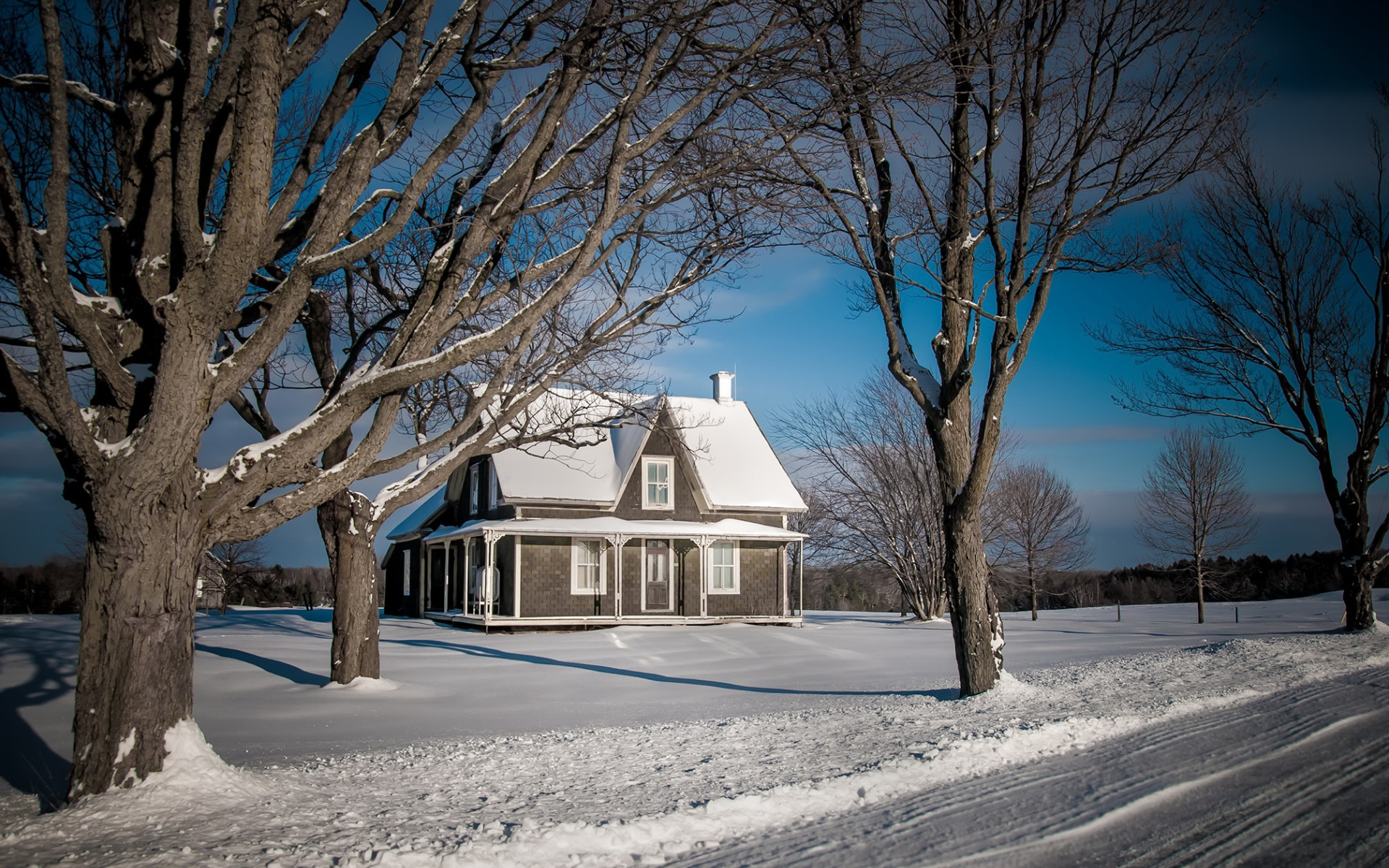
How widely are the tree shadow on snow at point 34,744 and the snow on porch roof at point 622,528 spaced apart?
11001 millimetres

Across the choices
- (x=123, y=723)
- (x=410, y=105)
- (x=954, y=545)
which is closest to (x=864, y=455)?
(x=954, y=545)

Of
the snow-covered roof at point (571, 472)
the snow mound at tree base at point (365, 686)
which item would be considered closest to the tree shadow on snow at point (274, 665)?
the snow mound at tree base at point (365, 686)

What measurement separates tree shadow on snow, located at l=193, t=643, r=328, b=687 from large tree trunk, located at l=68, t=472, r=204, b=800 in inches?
290

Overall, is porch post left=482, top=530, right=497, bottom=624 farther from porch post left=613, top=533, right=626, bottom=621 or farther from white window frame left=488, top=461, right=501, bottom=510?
porch post left=613, top=533, right=626, bottom=621

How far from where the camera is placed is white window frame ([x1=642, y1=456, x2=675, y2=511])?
26.7 meters

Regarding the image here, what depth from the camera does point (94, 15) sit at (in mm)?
8195

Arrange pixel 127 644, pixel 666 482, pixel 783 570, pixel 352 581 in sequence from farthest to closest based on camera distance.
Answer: pixel 783 570 < pixel 666 482 < pixel 352 581 < pixel 127 644

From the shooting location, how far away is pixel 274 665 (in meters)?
14.5

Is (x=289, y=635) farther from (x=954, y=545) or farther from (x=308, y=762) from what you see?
(x=954, y=545)

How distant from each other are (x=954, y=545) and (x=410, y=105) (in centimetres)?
718

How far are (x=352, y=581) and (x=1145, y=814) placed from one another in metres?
10.0

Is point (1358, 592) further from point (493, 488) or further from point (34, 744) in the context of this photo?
point (34, 744)

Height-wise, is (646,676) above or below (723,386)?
below

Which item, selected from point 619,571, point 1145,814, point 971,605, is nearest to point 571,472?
point 619,571
